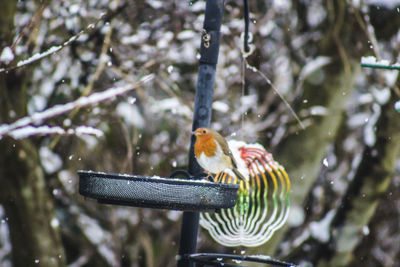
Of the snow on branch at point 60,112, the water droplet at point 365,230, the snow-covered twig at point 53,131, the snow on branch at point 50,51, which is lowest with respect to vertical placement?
the water droplet at point 365,230

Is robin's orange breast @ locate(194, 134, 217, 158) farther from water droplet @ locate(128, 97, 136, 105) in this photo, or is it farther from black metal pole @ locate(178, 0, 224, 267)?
water droplet @ locate(128, 97, 136, 105)

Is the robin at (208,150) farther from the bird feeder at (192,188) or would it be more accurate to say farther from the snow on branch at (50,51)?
the snow on branch at (50,51)

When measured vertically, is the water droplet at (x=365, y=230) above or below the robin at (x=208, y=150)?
below

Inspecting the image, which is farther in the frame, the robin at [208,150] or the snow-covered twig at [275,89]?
the snow-covered twig at [275,89]

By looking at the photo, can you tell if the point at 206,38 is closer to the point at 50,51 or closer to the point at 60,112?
the point at 50,51

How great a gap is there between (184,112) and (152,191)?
4.81 ft

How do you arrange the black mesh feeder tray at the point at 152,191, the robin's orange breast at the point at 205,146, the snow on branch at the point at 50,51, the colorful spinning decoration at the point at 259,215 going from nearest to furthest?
1. the black mesh feeder tray at the point at 152,191
2. the robin's orange breast at the point at 205,146
3. the snow on branch at the point at 50,51
4. the colorful spinning decoration at the point at 259,215

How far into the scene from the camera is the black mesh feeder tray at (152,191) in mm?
836

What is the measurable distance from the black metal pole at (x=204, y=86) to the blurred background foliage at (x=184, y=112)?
1.24 m

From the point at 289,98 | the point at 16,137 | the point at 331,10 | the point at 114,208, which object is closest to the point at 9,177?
the point at 16,137

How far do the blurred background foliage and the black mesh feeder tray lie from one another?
1402mm

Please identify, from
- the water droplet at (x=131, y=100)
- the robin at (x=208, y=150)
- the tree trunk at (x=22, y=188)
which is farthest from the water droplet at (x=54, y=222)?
the robin at (x=208, y=150)

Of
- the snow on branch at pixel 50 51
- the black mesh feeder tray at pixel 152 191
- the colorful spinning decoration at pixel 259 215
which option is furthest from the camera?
the colorful spinning decoration at pixel 259 215

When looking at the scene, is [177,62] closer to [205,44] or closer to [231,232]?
[231,232]
